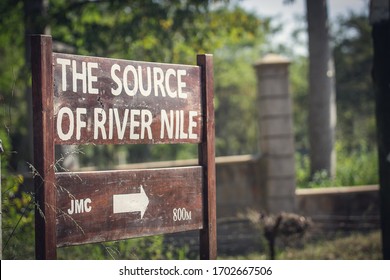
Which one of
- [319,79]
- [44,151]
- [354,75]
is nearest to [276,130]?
[319,79]

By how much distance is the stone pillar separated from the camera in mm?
11234

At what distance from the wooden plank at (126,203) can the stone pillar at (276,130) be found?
656cm

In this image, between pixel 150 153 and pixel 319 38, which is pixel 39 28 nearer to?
pixel 319 38

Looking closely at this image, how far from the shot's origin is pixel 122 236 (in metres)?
4.33

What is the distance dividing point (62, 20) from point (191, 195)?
27.8 ft

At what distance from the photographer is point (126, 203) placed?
434cm

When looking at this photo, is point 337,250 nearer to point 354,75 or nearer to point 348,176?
point 348,176

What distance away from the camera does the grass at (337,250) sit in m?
9.17

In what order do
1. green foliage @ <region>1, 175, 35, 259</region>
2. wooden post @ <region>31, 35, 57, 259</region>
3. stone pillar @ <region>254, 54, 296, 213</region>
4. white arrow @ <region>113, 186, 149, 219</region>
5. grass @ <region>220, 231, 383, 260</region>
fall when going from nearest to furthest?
wooden post @ <region>31, 35, 57, 259</region> < white arrow @ <region>113, 186, 149, 219</region> < green foliage @ <region>1, 175, 35, 259</region> < grass @ <region>220, 231, 383, 260</region> < stone pillar @ <region>254, 54, 296, 213</region>

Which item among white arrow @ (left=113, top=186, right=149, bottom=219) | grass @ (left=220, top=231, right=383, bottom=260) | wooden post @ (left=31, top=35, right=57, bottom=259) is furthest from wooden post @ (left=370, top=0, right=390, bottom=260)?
wooden post @ (left=31, top=35, right=57, bottom=259)

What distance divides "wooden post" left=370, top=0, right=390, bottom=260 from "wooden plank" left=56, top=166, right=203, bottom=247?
287 centimetres

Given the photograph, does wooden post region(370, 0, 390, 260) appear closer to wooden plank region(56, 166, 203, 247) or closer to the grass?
the grass

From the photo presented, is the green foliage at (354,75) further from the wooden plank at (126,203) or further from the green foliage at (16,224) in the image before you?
the wooden plank at (126,203)

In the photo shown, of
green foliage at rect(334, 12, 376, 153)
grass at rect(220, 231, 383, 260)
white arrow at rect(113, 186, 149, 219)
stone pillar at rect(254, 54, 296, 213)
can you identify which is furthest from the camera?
green foliage at rect(334, 12, 376, 153)
